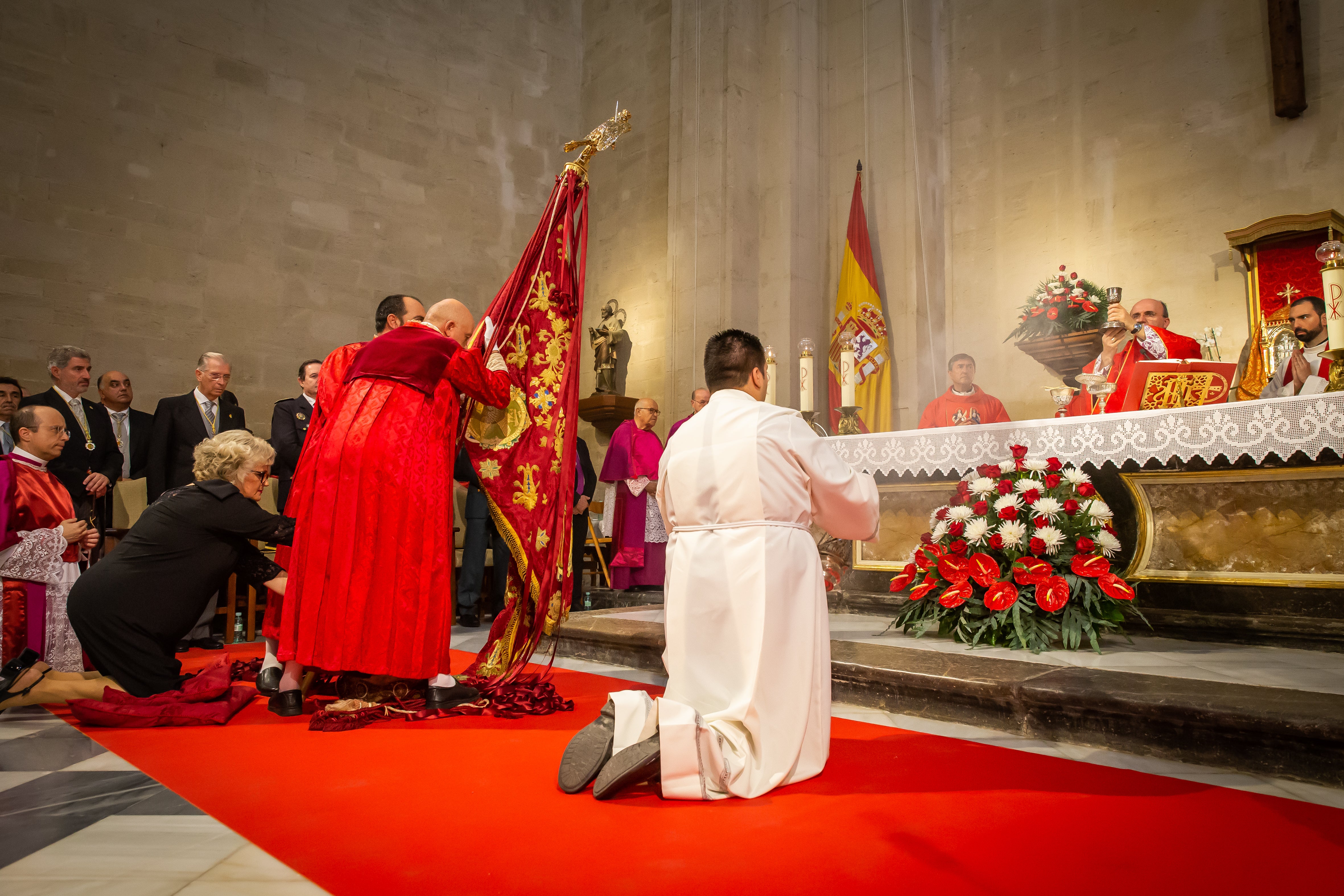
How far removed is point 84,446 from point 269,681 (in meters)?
3.48

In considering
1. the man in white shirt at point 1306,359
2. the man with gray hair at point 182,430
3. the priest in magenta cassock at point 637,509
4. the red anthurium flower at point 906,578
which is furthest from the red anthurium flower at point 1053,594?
the man with gray hair at point 182,430

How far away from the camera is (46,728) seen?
3170 millimetres

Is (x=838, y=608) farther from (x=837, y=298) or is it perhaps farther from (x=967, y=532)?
(x=837, y=298)

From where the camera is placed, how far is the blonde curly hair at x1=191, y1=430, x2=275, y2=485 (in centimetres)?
373

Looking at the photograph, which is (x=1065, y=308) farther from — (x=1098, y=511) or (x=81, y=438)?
(x=81, y=438)

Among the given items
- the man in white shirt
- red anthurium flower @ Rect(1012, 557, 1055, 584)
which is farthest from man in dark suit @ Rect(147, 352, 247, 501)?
the man in white shirt

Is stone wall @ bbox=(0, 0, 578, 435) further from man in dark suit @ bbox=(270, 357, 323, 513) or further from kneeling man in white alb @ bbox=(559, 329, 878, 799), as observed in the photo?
kneeling man in white alb @ bbox=(559, 329, 878, 799)

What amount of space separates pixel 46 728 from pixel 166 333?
6.00 m

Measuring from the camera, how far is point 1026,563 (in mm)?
3762

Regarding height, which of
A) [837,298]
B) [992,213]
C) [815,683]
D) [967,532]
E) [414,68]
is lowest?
[815,683]

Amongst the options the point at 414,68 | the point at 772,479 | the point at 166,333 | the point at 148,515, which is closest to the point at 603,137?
the point at 772,479

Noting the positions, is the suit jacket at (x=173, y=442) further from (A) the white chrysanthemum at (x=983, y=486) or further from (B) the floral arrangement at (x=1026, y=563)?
(A) the white chrysanthemum at (x=983, y=486)

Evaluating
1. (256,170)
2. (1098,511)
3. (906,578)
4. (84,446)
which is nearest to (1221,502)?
(1098,511)

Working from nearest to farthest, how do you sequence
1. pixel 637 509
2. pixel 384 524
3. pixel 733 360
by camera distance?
pixel 733 360 → pixel 384 524 → pixel 637 509
